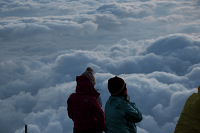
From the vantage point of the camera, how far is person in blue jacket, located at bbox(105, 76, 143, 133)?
4.64 m

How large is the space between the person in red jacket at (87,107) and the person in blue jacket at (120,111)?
39 centimetres

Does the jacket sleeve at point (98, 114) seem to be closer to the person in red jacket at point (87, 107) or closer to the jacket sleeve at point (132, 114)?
the person in red jacket at point (87, 107)

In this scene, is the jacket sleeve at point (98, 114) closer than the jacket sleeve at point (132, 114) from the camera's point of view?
No

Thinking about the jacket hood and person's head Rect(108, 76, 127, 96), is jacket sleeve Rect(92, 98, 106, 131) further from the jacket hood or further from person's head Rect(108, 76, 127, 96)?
person's head Rect(108, 76, 127, 96)

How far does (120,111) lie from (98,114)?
30.0 inches

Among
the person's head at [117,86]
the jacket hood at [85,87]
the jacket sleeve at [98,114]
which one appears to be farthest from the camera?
the jacket hood at [85,87]

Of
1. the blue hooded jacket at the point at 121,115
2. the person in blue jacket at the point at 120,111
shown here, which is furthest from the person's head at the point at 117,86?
the blue hooded jacket at the point at 121,115

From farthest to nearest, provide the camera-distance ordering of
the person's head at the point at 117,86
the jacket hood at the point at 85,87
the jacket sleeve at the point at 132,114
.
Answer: the jacket hood at the point at 85,87 < the person's head at the point at 117,86 < the jacket sleeve at the point at 132,114

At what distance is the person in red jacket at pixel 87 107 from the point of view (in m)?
5.23

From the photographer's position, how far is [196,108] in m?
2.82

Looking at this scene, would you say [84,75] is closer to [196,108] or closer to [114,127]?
[114,127]

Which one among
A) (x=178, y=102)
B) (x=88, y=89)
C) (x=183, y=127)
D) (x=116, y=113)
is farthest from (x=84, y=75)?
(x=178, y=102)

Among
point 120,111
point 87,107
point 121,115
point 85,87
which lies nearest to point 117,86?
point 120,111

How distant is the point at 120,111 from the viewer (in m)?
4.69
